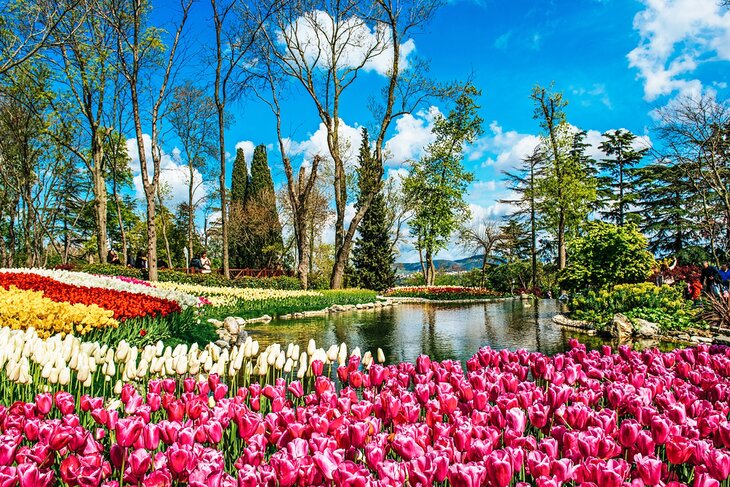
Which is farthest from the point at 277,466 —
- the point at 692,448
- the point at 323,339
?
the point at 323,339

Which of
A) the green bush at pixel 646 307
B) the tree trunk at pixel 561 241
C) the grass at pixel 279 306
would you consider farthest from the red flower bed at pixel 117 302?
the tree trunk at pixel 561 241

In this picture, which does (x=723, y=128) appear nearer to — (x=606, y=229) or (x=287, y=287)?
(x=606, y=229)

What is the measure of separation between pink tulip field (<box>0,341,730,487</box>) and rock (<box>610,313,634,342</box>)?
6140mm

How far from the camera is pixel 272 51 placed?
2055 centimetres

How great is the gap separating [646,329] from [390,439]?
818 centimetres

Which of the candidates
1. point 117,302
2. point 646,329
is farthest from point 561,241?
point 117,302

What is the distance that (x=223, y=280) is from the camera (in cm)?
2014

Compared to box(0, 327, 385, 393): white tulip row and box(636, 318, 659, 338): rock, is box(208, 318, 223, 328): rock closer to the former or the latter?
box(0, 327, 385, 393): white tulip row

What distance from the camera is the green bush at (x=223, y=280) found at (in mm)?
19312

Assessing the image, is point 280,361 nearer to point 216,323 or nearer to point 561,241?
point 216,323

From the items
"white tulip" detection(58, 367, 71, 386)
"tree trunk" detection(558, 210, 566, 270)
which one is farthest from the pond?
"tree trunk" detection(558, 210, 566, 270)

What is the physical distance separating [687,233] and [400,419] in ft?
113

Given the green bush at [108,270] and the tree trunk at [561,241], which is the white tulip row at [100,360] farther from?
the tree trunk at [561,241]

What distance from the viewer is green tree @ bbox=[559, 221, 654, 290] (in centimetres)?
1234
